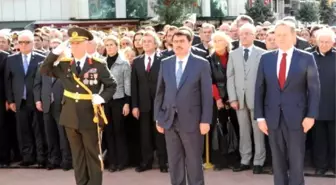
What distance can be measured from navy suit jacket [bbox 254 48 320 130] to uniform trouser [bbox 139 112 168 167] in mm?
1968

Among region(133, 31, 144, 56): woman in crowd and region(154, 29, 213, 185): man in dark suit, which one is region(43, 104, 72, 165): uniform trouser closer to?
region(133, 31, 144, 56): woman in crowd

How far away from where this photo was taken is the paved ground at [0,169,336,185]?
232 inches

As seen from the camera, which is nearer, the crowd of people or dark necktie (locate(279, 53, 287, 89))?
dark necktie (locate(279, 53, 287, 89))

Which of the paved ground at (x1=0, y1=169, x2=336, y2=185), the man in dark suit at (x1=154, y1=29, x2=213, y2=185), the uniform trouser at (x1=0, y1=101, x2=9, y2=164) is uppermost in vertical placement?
the man in dark suit at (x1=154, y1=29, x2=213, y2=185)

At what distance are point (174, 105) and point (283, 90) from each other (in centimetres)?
108

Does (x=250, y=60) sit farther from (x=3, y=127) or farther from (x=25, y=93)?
(x=3, y=127)

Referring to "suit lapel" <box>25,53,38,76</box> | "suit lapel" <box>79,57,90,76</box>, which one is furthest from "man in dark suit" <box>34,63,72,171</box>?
"suit lapel" <box>79,57,90,76</box>

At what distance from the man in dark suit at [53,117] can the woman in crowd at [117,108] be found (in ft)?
1.97

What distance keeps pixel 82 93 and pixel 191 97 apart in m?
1.18

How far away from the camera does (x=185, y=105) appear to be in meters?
4.91

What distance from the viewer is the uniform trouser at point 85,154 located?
206 inches

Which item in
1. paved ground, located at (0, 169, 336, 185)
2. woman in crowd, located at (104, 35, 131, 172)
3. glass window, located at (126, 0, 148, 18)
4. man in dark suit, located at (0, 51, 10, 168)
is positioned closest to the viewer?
paved ground, located at (0, 169, 336, 185)

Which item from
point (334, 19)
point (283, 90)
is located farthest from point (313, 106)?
point (334, 19)

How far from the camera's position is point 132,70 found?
6.49 metres
